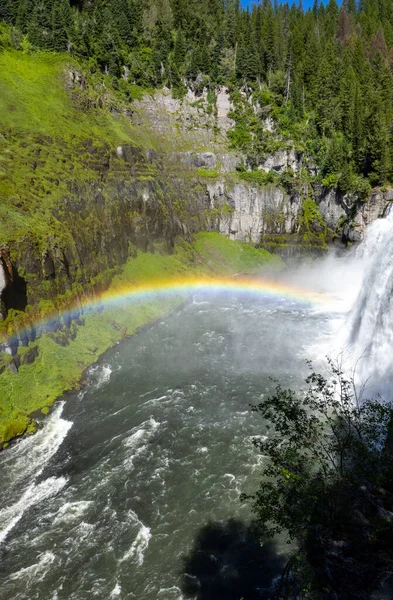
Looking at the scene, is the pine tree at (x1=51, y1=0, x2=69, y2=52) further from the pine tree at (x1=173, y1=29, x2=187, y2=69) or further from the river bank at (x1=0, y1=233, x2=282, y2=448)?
the river bank at (x1=0, y1=233, x2=282, y2=448)

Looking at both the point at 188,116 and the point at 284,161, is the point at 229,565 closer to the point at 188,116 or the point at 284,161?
the point at 284,161

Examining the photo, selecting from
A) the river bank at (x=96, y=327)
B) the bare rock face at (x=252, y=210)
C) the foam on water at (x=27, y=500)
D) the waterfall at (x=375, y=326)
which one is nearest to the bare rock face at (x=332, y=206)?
the bare rock face at (x=252, y=210)

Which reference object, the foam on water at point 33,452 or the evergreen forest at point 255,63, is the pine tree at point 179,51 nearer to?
the evergreen forest at point 255,63

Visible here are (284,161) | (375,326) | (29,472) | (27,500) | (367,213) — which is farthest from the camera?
(284,161)

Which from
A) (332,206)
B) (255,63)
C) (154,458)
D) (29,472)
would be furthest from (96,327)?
(255,63)

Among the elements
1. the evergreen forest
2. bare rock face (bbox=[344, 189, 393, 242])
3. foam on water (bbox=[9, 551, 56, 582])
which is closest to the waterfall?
bare rock face (bbox=[344, 189, 393, 242])

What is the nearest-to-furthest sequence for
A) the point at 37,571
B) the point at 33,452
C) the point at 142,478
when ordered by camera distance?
the point at 37,571, the point at 142,478, the point at 33,452

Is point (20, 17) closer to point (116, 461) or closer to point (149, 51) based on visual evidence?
point (149, 51)
